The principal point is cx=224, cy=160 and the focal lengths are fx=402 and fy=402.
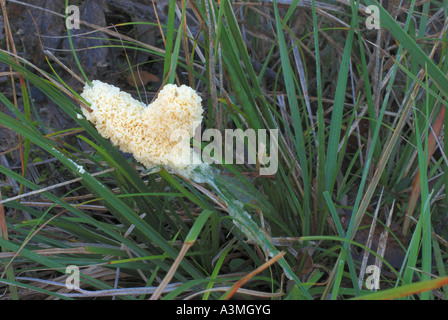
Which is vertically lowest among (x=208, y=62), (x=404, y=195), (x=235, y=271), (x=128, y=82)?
(x=235, y=271)

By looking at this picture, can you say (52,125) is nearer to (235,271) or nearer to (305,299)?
(235,271)

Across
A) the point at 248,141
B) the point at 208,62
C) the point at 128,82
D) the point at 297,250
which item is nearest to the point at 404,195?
the point at 297,250

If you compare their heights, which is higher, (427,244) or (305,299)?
(427,244)

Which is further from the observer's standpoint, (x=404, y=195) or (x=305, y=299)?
(x=404, y=195)
